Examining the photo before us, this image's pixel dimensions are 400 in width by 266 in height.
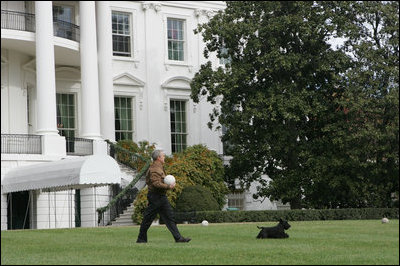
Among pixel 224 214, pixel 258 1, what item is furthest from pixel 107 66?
pixel 224 214

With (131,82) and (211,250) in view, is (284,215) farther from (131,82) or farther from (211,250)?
(211,250)

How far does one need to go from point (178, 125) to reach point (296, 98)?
963cm

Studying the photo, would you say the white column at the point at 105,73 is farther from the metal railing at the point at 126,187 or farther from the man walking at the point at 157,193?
the man walking at the point at 157,193

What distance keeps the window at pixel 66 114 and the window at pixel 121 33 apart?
11.0 ft

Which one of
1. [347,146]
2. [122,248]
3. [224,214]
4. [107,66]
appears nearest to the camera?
[122,248]

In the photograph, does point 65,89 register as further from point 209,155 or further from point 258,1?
point 258,1

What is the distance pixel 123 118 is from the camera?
131 feet

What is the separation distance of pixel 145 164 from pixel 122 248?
2097 cm

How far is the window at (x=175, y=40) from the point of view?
136 ft

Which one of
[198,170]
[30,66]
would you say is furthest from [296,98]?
[30,66]

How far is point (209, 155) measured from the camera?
121 ft

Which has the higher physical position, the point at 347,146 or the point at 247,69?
the point at 247,69

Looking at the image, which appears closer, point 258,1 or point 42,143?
point 42,143

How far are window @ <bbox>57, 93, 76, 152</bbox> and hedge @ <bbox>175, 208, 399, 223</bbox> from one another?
9664 mm
